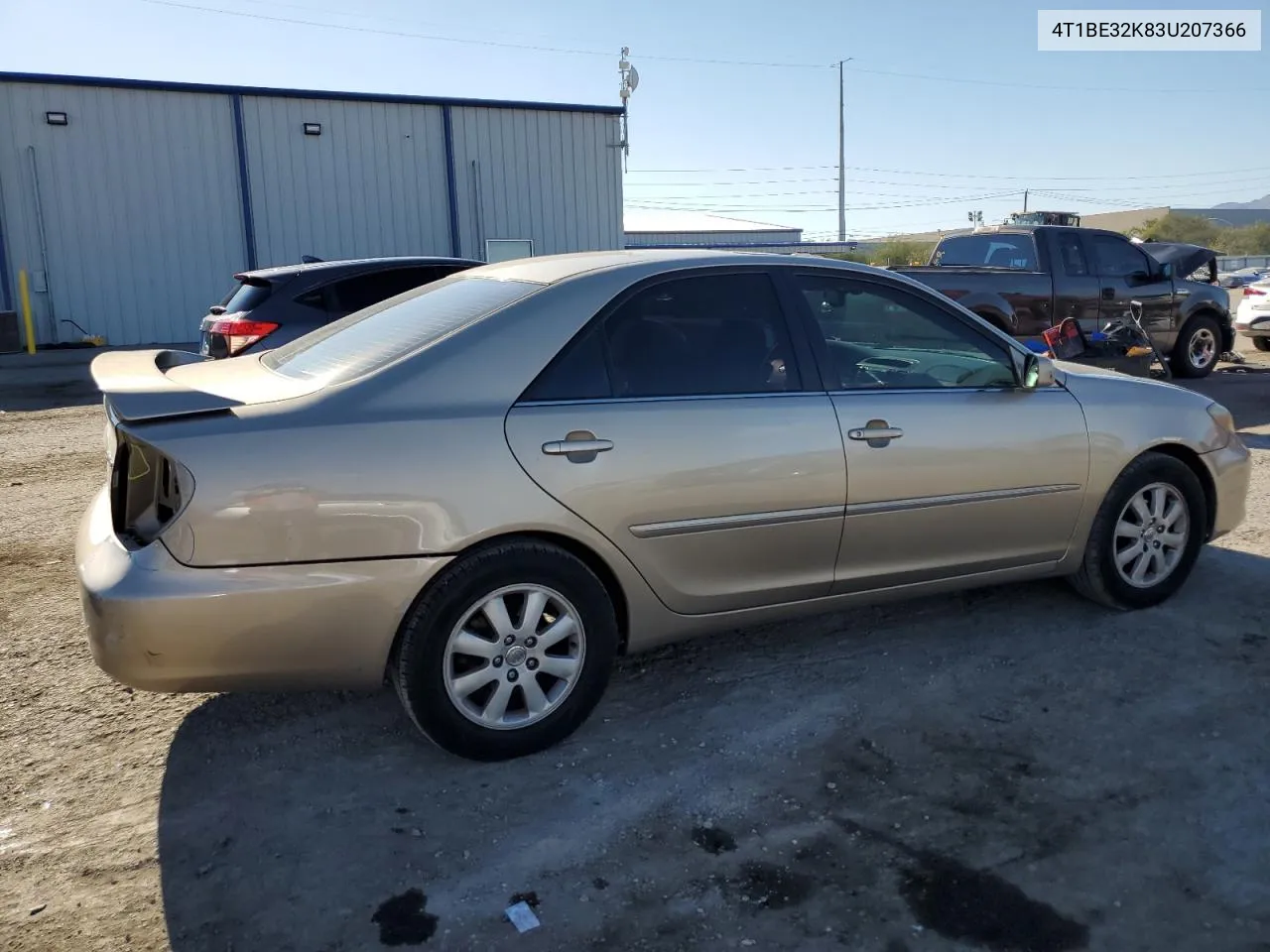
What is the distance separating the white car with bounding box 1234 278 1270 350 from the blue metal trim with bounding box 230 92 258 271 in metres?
17.4

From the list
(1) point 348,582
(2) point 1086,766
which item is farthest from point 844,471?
(1) point 348,582

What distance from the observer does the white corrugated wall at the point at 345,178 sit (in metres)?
21.2

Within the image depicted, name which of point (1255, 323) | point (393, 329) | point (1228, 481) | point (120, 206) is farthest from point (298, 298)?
point (120, 206)

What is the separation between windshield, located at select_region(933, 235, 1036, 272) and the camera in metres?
11.3

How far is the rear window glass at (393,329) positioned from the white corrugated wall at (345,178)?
18.6 meters

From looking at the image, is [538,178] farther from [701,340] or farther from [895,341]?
[701,340]

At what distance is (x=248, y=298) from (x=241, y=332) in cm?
38

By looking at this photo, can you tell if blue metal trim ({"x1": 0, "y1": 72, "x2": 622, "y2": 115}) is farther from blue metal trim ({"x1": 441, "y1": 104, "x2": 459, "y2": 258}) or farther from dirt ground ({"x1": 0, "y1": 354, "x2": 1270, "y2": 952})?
dirt ground ({"x1": 0, "y1": 354, "x2": 1270, "y2": 952})

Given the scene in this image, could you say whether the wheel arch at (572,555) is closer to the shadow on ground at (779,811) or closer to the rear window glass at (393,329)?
the shadow on ground at (779,811)

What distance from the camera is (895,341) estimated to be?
430cm

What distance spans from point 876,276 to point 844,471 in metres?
0.90

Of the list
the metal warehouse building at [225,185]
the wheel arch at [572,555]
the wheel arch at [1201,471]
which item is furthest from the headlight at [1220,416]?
the metal warehouse building at [225,185]

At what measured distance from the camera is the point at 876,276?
4.27m

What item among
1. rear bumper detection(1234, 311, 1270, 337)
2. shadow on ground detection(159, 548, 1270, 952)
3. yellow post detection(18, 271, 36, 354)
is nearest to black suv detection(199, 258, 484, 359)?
shadow on ground detection(159, 548, 1270, 952)
